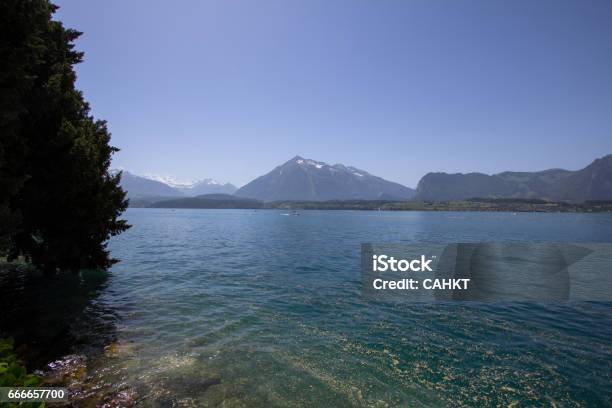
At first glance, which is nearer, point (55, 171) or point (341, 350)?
point (341, 350)

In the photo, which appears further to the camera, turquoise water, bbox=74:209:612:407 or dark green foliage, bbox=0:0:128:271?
dark green foliage, bbox=0:0:128:271

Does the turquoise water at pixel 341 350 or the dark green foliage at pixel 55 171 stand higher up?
the dark green foliage at pixel 55 171

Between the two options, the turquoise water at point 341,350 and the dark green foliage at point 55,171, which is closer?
the turquoise water at point 341,350

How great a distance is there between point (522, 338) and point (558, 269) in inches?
1391

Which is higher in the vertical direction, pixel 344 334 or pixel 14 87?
pixel 14 87

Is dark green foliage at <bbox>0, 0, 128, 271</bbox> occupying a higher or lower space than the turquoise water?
higher

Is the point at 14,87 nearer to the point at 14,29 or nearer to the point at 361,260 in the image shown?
the point at 14,29

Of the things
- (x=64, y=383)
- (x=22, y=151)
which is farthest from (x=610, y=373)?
(x=22, y=151)

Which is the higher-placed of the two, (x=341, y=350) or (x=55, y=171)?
(x=55, y=171)

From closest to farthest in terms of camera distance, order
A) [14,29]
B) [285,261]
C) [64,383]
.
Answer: [64,383]
[14,29]
[285,261]

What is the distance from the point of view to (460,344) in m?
19.9

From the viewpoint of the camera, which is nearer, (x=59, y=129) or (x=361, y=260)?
(x=59, y=129)

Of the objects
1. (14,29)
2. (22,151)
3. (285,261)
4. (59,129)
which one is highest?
(14,29)

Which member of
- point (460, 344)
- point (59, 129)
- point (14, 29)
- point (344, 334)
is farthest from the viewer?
point (59, 129)
